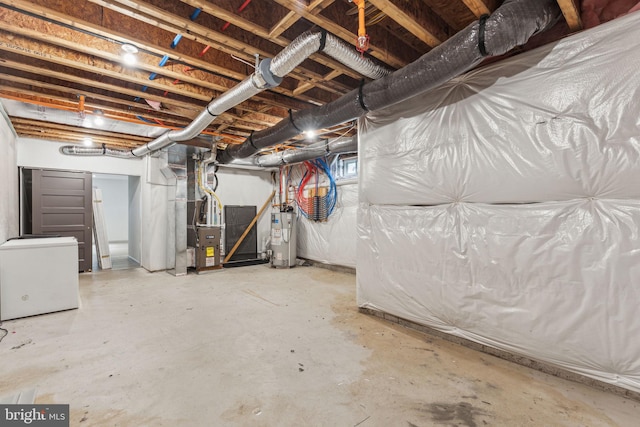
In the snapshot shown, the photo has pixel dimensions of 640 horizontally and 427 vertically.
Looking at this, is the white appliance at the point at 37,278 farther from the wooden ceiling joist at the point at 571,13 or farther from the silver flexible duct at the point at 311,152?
the wooden ceiling joist at the point at 571,13

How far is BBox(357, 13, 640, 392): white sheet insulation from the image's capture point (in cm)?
158

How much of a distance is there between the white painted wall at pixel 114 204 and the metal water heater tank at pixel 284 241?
6.42 metres

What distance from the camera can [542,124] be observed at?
182cm

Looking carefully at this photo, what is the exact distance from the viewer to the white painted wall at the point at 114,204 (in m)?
8.94

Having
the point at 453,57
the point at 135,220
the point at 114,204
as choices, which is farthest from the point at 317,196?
the point at 114,204

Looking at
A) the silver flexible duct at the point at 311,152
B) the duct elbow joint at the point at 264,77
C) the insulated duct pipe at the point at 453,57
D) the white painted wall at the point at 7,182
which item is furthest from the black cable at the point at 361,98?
the white painted wall at the point at 7,182

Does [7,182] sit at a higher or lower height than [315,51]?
lower

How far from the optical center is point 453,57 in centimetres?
179

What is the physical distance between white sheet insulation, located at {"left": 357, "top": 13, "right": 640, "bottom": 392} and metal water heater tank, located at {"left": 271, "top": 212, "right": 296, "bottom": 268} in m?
3.18

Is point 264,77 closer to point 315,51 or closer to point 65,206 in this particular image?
point 315,51

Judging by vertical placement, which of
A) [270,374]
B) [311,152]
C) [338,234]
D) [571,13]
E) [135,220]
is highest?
[571,13]

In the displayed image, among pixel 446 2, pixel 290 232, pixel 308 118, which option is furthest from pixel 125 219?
pixel 446 2

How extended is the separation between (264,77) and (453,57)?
1349 mm

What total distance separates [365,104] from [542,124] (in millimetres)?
1284
